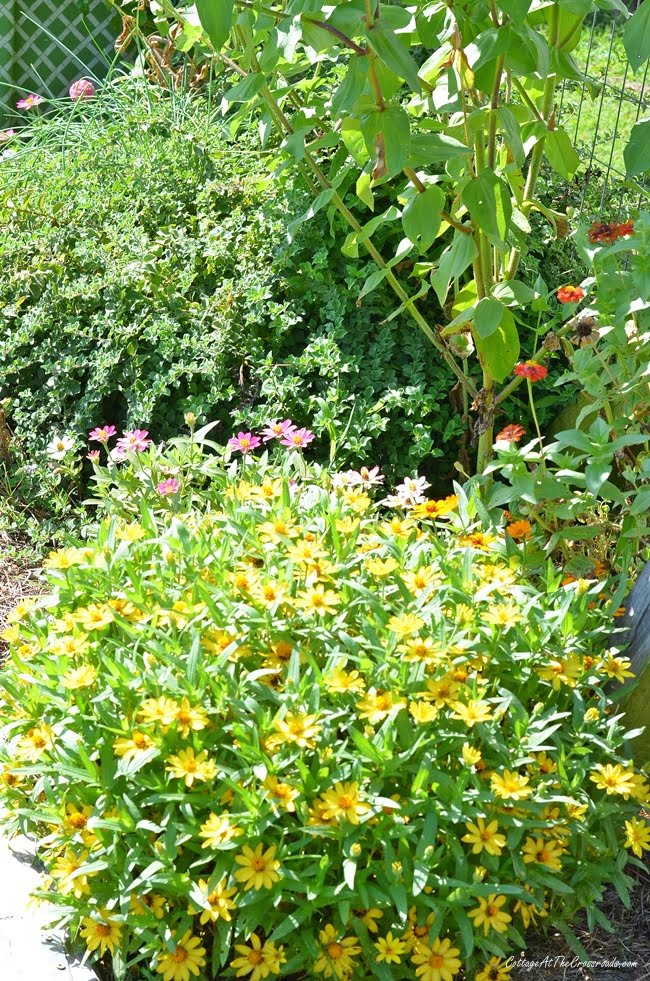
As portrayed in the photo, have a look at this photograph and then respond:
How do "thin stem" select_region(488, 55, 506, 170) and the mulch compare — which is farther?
the mulch

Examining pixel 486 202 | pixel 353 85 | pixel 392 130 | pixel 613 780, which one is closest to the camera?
pixel 613 780

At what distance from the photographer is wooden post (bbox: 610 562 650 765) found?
2328 millimetres

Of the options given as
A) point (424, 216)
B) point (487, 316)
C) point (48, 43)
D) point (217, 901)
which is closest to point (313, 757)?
point (217, 901)

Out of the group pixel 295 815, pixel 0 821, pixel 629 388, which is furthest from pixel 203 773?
pixel 629 388

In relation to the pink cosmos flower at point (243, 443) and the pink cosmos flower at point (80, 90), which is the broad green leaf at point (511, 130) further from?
the pink cosmos flower at point (80, 90)

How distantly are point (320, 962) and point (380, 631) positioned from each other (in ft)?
2.00

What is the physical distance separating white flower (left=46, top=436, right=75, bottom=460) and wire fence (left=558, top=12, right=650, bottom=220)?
67.0 inches

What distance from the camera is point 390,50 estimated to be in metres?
2.12

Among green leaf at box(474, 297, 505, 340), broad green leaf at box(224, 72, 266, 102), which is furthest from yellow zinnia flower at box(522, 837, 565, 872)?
broad green leaf at box(224, 72, 266, 102)

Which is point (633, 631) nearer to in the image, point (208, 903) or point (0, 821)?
point (208, 903)

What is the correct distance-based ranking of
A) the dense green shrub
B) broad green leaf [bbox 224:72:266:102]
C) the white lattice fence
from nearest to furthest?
broad green leaf [bbox 224:72:266:102], the dense green shrub, the white lattice fence

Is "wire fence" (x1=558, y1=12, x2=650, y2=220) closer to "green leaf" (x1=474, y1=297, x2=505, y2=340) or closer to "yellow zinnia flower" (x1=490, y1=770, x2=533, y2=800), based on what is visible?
"green leaf" (x1=474, y1=297, x2=505, y2=340)

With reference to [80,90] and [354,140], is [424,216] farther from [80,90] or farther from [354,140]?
[80,90]

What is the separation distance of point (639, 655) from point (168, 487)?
→ 1.16 m
